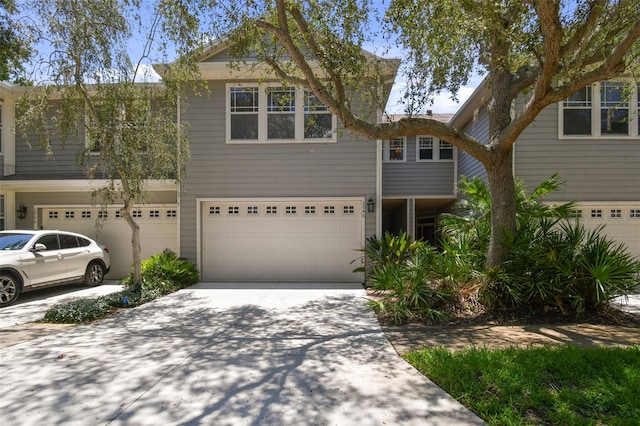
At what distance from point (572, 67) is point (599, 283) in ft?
11.7

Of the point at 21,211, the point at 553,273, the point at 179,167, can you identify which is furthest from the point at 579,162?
the point at 21,211

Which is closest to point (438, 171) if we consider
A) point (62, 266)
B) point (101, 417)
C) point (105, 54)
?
point (105, 54)

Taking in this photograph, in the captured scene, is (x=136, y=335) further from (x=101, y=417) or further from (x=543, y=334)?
(x=543, y=334)

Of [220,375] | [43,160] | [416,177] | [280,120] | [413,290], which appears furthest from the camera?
[416,177]

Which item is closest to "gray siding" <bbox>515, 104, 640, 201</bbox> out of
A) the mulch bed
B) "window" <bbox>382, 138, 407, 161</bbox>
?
"window" <bbox>382, 138, 407, 161</bbox>

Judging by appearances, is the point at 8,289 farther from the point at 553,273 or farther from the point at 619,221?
the point at 619,221

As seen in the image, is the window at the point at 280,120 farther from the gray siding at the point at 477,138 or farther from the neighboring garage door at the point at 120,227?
the gray siding at the point at 477,138

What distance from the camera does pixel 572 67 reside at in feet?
21.2

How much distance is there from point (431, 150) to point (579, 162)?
15.8ft

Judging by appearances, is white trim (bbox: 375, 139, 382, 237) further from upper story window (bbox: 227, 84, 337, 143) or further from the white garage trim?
the white garage trim

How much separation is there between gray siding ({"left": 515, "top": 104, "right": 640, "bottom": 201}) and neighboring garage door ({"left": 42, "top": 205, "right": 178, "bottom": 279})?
10.0 m

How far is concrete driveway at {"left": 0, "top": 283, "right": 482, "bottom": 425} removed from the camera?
364 centimetres

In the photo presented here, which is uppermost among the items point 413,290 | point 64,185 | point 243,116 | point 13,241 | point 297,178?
point 243,116

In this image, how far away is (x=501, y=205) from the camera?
7293 millimetres
